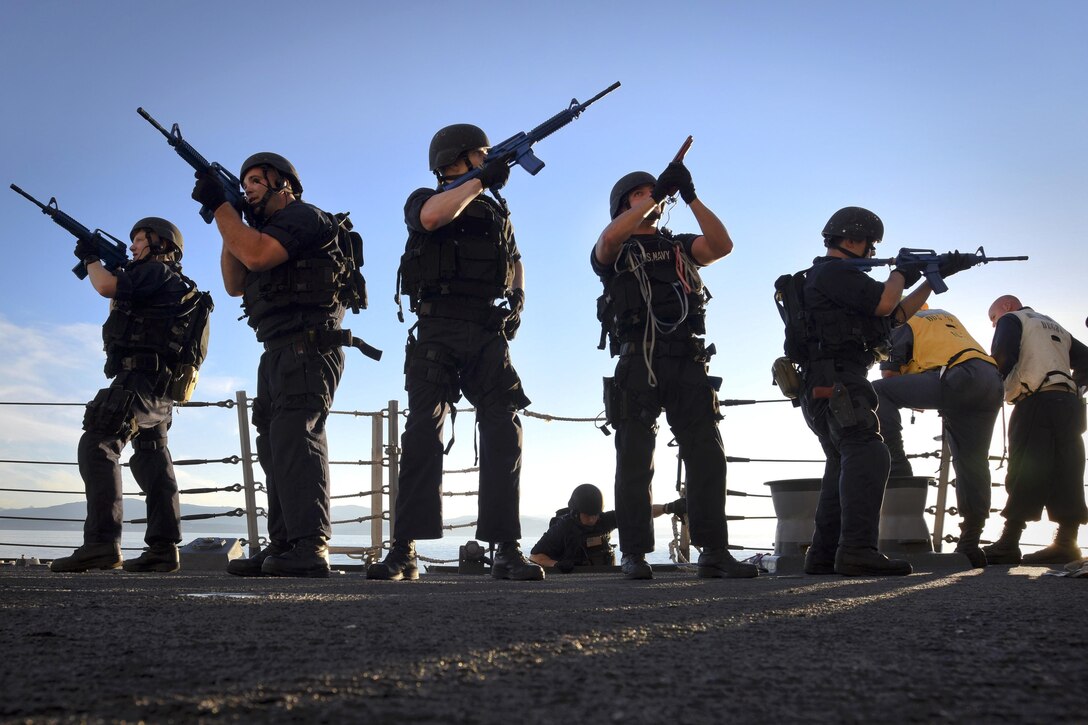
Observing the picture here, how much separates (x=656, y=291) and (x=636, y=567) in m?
1.29

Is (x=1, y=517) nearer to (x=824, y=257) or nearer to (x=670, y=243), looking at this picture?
(x=670, y=243)

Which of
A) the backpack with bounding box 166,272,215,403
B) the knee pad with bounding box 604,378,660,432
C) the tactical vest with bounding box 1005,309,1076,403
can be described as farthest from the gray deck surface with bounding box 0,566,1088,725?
the tactical vest with bounding box 1005,309,1076,403

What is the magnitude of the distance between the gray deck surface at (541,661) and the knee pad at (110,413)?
84.8 inches

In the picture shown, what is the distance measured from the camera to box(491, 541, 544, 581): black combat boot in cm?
358

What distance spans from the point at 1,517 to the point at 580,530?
4.14 metres

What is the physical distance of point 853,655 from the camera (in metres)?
1.28

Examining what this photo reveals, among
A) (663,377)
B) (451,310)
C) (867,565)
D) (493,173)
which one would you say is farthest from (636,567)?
(493,173)

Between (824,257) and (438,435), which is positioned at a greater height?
(824,257)

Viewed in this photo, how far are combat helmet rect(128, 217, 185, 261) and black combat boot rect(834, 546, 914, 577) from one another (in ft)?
12.8

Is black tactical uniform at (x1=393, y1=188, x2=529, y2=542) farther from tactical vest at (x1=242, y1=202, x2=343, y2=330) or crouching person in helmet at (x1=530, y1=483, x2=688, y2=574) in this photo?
crouching person in helmet at (x1=530, y1=483, x2=688, y2=574)

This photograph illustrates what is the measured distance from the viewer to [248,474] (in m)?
6.35

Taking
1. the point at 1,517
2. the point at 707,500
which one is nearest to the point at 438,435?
the point at 707,500

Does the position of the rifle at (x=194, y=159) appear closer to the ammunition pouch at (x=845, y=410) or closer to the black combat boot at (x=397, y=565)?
the black combat boot at (x=397, y=565)

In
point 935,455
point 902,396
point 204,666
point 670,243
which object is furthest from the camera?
point 935,455
